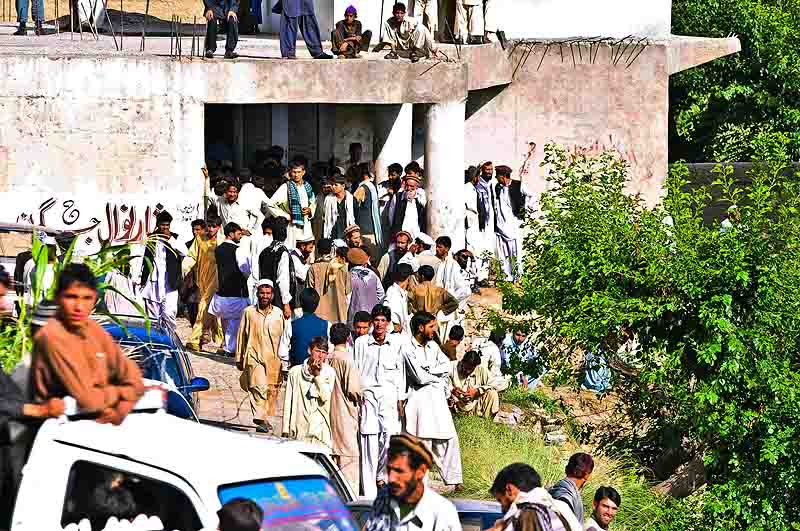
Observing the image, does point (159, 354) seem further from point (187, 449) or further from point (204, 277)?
point (204, 277)

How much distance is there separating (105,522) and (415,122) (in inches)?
630

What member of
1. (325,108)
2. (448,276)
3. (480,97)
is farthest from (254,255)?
(480,97)

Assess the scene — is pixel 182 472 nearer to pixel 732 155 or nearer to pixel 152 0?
pixel 732 155

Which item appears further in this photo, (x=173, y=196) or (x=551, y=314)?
(x=173, y=196)

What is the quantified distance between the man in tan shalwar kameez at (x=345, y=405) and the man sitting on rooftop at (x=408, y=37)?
7.03 m

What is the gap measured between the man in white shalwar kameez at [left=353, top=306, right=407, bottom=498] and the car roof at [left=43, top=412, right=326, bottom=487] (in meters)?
4.84

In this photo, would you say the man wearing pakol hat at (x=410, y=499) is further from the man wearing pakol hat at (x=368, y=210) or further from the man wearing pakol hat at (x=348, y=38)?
the man wearing pakol hat at (x=348, y=38)

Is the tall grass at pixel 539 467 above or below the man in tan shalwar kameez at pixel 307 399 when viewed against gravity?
below

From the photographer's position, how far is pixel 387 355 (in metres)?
11.4

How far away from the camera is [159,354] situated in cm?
993

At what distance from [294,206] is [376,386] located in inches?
178

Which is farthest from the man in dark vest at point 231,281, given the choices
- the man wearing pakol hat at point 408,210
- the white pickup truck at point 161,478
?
the white pickup truck at point 161,478

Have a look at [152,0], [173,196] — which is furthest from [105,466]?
[152,0]

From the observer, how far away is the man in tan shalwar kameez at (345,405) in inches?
435
